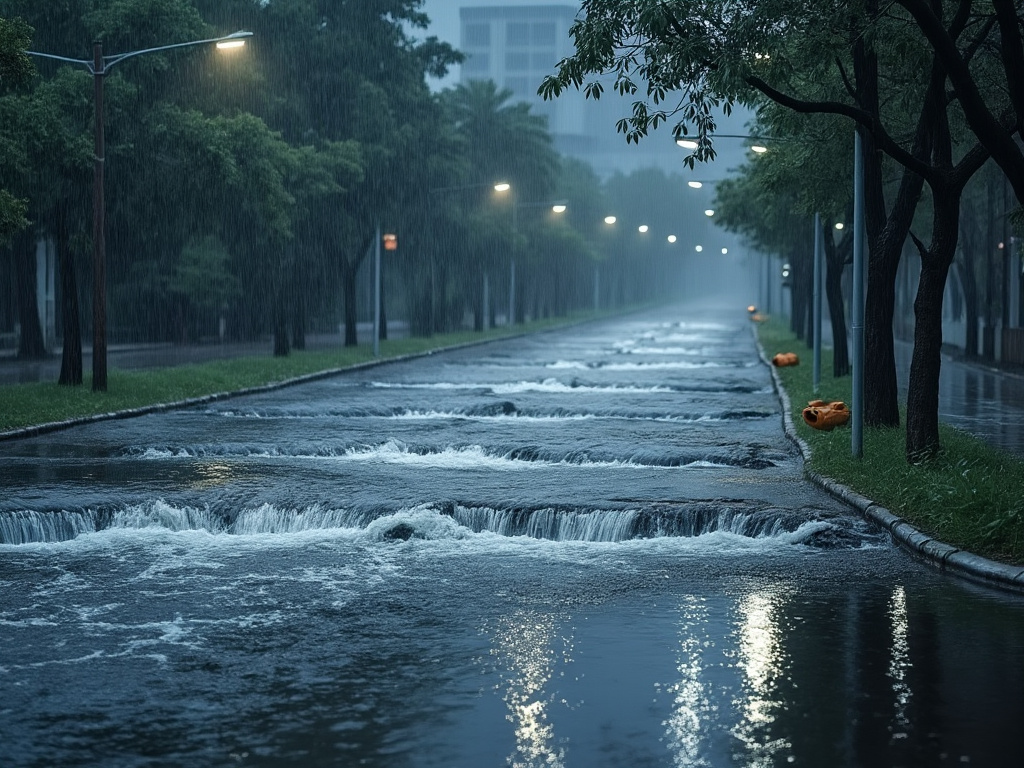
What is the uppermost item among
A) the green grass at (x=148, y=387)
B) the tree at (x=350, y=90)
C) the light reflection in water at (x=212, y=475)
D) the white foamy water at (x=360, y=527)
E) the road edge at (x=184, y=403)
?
the tree at (x=350, y=90)

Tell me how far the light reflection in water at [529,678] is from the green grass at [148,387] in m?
15.0

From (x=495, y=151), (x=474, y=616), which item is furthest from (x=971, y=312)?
(x=474, y=616)

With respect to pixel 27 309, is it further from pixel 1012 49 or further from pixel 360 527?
pixel 1012 49

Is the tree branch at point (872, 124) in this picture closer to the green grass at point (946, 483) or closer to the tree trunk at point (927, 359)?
the tree trunk at point (927, 359)

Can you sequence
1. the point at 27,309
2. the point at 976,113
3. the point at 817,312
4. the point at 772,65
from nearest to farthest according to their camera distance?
the point at 976,113, the point at 772,65, the point at 817,312, the point at 27,309

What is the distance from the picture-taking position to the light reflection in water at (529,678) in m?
7.34

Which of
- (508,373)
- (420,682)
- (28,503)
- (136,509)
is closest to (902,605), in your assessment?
(420,682)

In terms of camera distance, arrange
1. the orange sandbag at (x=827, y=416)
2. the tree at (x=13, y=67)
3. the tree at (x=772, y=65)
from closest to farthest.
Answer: the tree at (x=772, y=65) → the tree at (x=13, y=67) → the orange sandbag at (x=827, y=416)

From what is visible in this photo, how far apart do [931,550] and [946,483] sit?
7.40ft

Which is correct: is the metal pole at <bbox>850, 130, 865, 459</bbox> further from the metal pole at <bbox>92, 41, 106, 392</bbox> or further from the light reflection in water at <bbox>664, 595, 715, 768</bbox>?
the metal pole at <bbox>92, 41, 106, 392</bbox>

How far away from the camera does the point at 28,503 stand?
51.1 ft

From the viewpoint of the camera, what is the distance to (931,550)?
1284 cm

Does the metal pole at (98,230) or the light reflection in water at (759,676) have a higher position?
the metal pole at (98,230)

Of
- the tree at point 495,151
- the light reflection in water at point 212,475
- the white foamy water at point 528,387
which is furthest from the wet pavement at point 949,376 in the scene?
the tree at point 495,151
